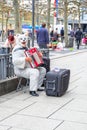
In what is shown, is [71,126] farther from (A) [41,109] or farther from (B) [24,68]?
(B) [24,68]

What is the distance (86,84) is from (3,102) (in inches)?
145

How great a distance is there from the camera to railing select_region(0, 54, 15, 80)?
9.73 meters

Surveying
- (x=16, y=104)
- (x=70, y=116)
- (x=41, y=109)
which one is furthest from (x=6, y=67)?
(x=70, y=116)

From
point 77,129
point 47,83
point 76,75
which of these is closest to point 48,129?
point 77,129

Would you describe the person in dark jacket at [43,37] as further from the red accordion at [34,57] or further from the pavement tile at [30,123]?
the pavement tile at [30,123]

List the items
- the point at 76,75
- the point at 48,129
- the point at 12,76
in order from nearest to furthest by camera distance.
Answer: the point at 48,129 → the point at 12,76 → the point at 76,75

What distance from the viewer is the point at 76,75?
13641 millimetres

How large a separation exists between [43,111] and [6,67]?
8.36 feet

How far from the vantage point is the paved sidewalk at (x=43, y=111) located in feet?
22.1

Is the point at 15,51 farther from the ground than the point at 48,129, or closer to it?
farther from the ground

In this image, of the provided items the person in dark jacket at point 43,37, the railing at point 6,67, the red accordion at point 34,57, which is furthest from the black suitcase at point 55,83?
the person in dark jacket at point 43,37

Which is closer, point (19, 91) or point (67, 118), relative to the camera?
point (67, 118)

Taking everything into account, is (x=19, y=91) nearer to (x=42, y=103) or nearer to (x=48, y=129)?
(x=42, y=103)

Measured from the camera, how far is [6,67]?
1002cm
